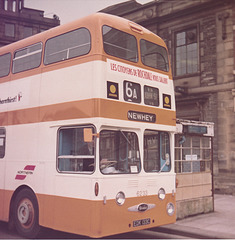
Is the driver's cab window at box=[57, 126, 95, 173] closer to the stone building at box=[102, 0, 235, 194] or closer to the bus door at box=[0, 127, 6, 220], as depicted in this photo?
the bus door at box=[0, 127, 6, 220]

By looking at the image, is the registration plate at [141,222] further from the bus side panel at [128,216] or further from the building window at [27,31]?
the building window at [27,31]

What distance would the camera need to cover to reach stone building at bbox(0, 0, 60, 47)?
48.9 m

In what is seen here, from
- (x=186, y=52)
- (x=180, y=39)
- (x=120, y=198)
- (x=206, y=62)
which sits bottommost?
(x=120, y=198)

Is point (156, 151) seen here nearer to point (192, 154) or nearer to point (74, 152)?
point (74, 152)

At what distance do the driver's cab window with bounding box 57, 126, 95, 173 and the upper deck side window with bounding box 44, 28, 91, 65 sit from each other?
1556 mm

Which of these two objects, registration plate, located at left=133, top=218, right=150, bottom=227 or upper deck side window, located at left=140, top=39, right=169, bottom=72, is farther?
upper deck side window, located at left=140, top=39, right=169, bottom=72

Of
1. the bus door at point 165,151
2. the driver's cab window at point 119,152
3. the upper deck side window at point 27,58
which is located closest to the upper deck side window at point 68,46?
the upper deck side window at point 27,58

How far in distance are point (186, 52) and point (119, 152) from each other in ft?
43.1

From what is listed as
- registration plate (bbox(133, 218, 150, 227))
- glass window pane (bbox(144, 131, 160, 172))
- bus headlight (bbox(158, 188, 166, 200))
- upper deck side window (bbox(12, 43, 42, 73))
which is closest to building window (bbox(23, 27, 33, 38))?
upper deck side window (bbox(12, 43, 42, 73))

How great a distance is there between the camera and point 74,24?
8.38m

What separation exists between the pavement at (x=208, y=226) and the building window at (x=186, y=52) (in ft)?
28.7

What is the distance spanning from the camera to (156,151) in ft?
29.0

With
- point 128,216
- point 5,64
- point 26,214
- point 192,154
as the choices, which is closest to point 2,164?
point 26,214

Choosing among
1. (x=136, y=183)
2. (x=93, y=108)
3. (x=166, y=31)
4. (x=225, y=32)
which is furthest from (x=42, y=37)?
(x=166, y=31)
